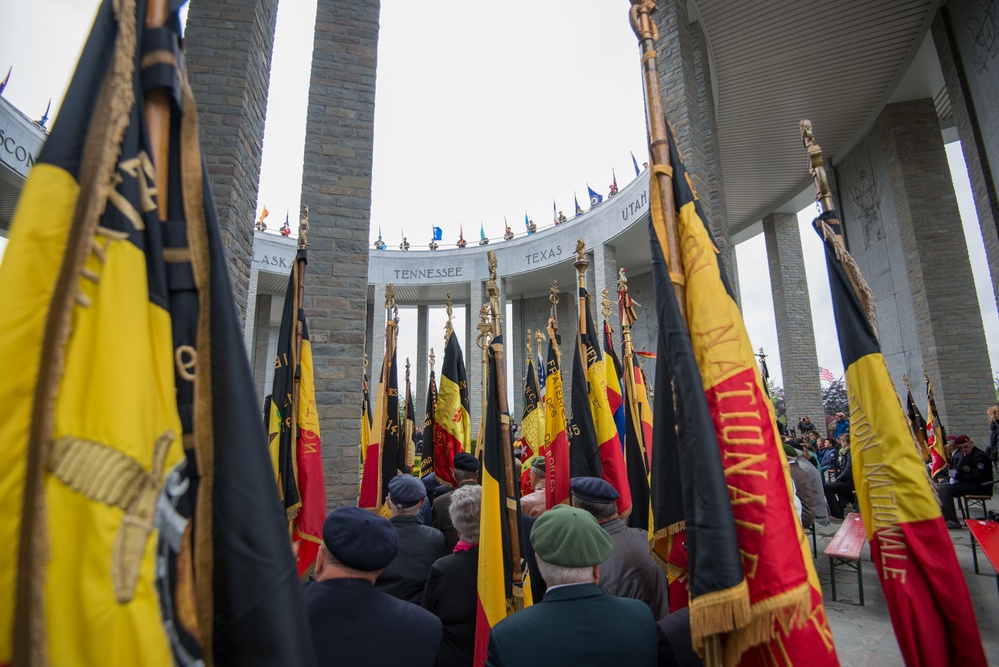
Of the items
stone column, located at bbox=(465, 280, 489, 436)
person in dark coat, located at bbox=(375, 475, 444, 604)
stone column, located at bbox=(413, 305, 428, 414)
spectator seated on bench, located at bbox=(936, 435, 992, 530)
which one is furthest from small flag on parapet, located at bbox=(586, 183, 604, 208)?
person in dark coat, located at bbox=(375, 475, 444, 604)

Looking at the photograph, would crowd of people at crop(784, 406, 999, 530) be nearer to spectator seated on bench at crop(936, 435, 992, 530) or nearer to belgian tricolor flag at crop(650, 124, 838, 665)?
spectator seated on bench at crop(936, 435, 992, 530)

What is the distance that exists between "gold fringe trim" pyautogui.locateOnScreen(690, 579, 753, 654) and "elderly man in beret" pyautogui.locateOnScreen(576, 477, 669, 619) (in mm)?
1210

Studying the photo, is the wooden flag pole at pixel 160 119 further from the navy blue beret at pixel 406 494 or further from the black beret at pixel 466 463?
the black beret at pixel 466 463

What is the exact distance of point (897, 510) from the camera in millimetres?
2791

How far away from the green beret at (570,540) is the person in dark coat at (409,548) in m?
1.12

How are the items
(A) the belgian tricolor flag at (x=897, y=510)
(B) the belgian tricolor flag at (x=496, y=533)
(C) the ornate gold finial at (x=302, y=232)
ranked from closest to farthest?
(A) the belgian tricolor flag at (x=897, y=510) → (B) the belgian tricolor flag at (x=496, y=533) → (C) the ornate gold finial at (x=302, y=232)

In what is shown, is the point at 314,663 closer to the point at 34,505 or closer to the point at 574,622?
the point at 34,505

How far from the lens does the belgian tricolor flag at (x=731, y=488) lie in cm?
181

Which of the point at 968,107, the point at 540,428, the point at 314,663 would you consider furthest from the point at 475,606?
the point at 968,107

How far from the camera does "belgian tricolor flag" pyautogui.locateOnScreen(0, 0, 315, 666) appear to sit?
0.83m

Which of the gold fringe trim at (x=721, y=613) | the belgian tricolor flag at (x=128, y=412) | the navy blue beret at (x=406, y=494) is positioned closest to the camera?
the belgian tricolor flag at (x=128, y=412)

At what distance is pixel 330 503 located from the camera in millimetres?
5293

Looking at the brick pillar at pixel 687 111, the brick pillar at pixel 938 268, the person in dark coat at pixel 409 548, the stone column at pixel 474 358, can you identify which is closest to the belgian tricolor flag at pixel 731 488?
the person in dark coat at pixel 409 548

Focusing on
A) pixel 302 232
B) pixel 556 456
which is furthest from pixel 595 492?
pixel 302 232
